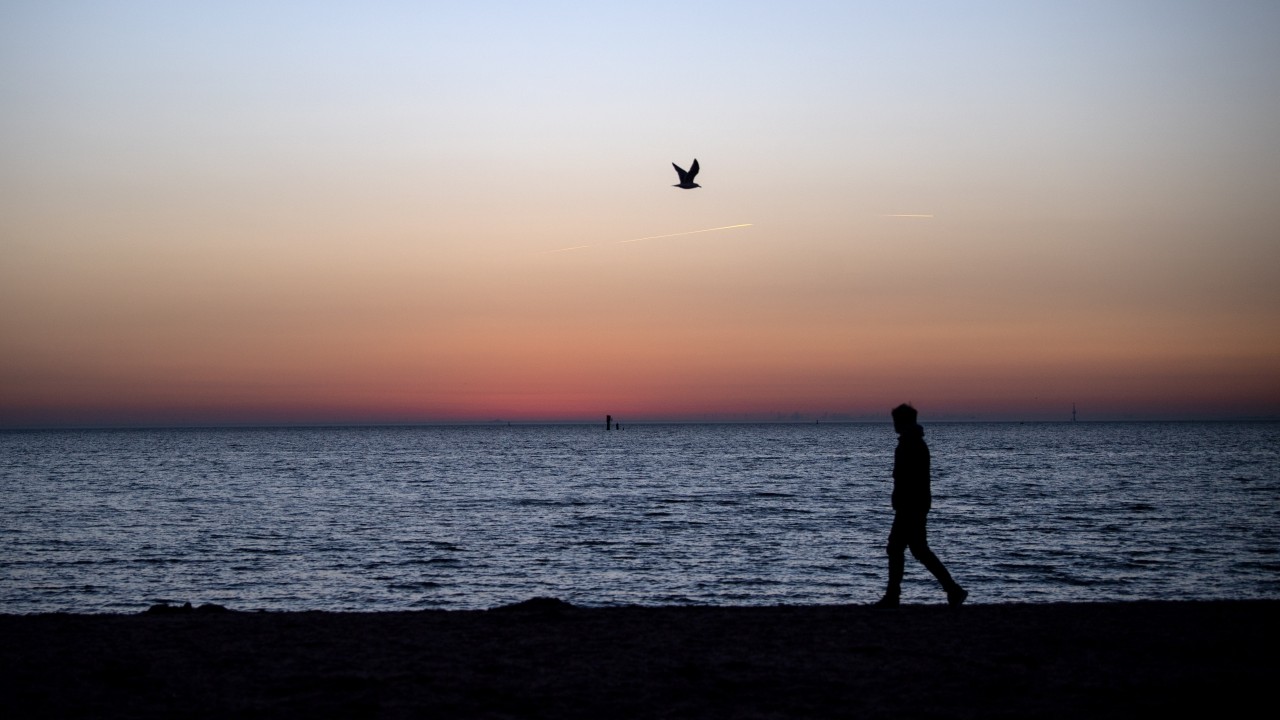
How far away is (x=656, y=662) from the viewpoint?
8.52 meters

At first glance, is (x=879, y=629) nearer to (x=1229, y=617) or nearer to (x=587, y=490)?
(x=1229, y=617)

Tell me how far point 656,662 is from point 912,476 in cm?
435

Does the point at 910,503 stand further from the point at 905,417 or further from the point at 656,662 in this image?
the point at 656,662

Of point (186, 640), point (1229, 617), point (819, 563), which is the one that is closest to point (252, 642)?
point (186, 640)

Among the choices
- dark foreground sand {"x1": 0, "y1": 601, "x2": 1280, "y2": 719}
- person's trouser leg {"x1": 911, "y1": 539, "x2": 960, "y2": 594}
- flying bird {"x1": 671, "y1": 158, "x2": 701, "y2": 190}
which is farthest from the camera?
flying bird {"x1": 671, "y1": 158, "x2": 701, "y2": 190}

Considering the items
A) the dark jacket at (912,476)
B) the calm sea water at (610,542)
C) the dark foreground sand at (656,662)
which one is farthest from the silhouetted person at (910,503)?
the calm sea water at (610,542)

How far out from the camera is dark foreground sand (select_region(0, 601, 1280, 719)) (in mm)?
7180

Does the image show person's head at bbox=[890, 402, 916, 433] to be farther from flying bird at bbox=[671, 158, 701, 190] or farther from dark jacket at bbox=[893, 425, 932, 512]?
flying bird at bbox=[671, 158, 701, 190]

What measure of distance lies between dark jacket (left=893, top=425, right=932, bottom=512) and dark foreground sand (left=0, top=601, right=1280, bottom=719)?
1328mm

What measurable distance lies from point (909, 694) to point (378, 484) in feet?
213

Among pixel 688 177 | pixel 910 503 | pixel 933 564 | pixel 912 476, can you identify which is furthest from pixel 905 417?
pixel 688 177

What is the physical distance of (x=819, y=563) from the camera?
27844 mm

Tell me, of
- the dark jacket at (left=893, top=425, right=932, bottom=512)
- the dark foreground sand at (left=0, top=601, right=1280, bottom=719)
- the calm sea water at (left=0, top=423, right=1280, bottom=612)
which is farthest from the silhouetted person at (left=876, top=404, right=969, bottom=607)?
the calm sea water at (left=0, top=423, right=1280, bottom=612)

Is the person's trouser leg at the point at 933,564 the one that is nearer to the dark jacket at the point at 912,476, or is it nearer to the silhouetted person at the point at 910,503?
the silhouetted person at the point at 910,503
